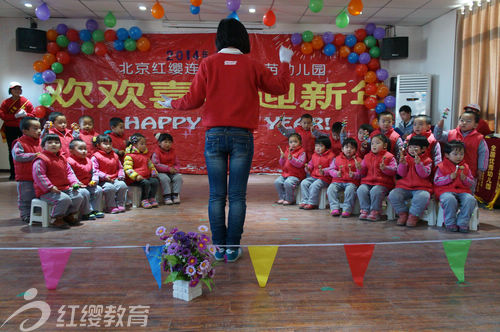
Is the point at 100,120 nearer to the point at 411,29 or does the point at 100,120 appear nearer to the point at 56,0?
the point at 56,0

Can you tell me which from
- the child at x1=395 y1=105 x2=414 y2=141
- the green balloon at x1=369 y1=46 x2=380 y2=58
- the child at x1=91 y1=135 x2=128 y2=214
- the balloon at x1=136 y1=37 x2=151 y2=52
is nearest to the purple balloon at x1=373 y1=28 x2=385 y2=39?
the green balloon at x1=369 y1=46 x2=380 y2=58

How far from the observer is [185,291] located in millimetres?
1646

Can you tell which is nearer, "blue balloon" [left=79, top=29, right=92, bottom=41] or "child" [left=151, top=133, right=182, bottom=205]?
"child" [left=151, top=133, right=182, bottom=205]

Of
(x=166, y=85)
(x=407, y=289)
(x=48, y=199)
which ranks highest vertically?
(x=166, y=85)

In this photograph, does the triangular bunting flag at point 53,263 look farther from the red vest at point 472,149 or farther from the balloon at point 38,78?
the balloon at point 38,78

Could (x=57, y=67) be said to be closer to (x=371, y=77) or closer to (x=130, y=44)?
(x=130, y=44)

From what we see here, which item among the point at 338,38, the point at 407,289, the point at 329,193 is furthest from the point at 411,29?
the point at 407,289

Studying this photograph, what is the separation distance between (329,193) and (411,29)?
173 inches

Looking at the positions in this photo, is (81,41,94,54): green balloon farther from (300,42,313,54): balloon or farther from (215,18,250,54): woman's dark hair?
(215,18,250,54): woman's dark hair

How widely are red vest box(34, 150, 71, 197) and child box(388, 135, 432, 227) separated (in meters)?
2.80

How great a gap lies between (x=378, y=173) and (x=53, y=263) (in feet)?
8.87

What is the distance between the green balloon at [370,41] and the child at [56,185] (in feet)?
17.0

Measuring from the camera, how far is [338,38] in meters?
6.23

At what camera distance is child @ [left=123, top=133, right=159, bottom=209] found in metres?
3.83
